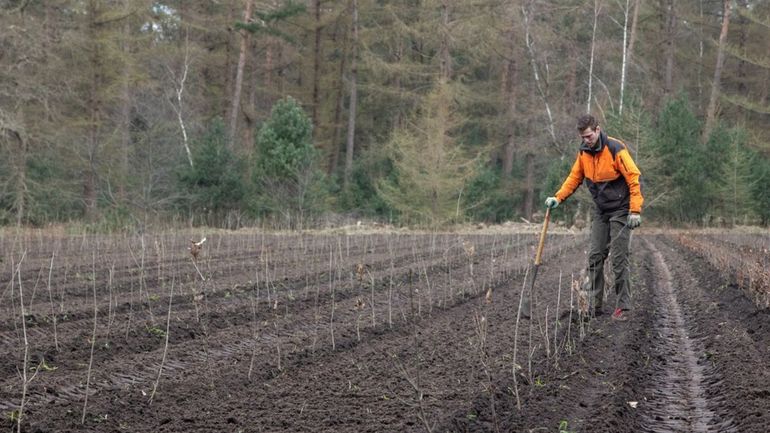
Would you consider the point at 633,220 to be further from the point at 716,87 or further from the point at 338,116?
the point at 338,116

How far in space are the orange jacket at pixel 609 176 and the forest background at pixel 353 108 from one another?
1174 cm

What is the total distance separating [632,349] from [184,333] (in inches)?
147

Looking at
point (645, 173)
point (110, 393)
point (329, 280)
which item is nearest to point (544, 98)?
point (645, 173)

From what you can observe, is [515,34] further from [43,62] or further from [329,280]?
[329,280]

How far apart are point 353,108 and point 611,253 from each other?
2707 centimetres

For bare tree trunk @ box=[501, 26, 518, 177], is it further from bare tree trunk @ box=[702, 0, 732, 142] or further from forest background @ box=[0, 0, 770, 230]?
bare tree trunk @ box=[702, 0, 732, 142]

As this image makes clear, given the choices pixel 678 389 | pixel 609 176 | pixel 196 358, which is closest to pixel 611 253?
pixel 609 176

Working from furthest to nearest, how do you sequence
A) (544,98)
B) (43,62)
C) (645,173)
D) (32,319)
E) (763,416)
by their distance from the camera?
(544,98)
(645,173)
(43,62)
(32,319)
(763,416)

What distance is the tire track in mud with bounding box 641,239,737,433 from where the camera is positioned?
4.58 metres

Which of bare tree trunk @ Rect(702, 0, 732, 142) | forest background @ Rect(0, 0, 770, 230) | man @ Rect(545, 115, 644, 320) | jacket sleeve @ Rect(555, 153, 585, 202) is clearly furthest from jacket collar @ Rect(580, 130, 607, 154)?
bare tree trunk @ Rect(702, 0, 732, 142)

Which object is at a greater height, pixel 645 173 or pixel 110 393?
pixel 645 173

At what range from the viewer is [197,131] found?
3075 cm

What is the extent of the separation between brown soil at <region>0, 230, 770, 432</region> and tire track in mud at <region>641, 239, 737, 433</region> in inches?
0.7

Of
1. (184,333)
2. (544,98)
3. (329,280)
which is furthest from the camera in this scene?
(544,98)
